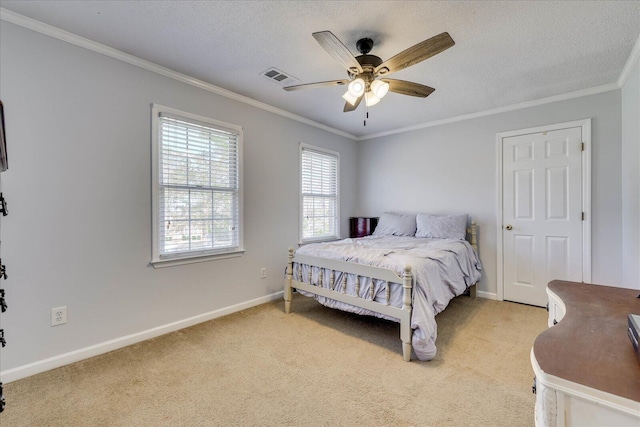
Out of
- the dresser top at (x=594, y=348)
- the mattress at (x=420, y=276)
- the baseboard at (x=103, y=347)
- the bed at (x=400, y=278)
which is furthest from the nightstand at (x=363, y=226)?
the dresser top at (x=594, y=348)

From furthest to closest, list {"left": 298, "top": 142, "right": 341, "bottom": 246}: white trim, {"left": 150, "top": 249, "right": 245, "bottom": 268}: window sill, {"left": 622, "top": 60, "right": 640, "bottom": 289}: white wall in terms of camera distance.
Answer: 1. {"left": 298, "top": 142, "right": 341, "bottom": 246}: white trim
2. {"left": 150, "top": 249, "right": 245, "bottom": 268}: window sill
3. {"left": 622, "top": 60, "right": 640, "bottom": 289}: white wall

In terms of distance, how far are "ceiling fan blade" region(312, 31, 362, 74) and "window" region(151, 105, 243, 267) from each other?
163 cm

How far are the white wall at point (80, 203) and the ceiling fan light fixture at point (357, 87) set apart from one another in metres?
1.63

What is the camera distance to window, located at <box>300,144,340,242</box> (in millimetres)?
4051

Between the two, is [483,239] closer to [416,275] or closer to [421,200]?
[421,200]

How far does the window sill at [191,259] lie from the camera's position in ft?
8.44

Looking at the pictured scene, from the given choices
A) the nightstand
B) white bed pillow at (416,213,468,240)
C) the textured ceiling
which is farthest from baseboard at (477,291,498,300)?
the textured ceiling

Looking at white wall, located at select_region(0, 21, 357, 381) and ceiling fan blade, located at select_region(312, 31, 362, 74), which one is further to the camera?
white wall, located at select_region(0, 21, 357, 381)

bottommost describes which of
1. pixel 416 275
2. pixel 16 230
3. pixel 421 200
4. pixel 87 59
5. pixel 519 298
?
pixel 519 298

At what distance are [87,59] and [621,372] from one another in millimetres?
3354

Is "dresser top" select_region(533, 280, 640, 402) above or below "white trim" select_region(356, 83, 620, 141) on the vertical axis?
below

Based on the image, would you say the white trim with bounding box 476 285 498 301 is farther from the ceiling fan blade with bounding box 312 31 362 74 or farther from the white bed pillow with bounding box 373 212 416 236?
the ceiling fan blade with bounding box 312 31 362 74

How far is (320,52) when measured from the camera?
2.31 metres

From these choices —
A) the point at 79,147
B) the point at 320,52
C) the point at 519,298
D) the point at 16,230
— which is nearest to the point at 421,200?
the point at 519,298
